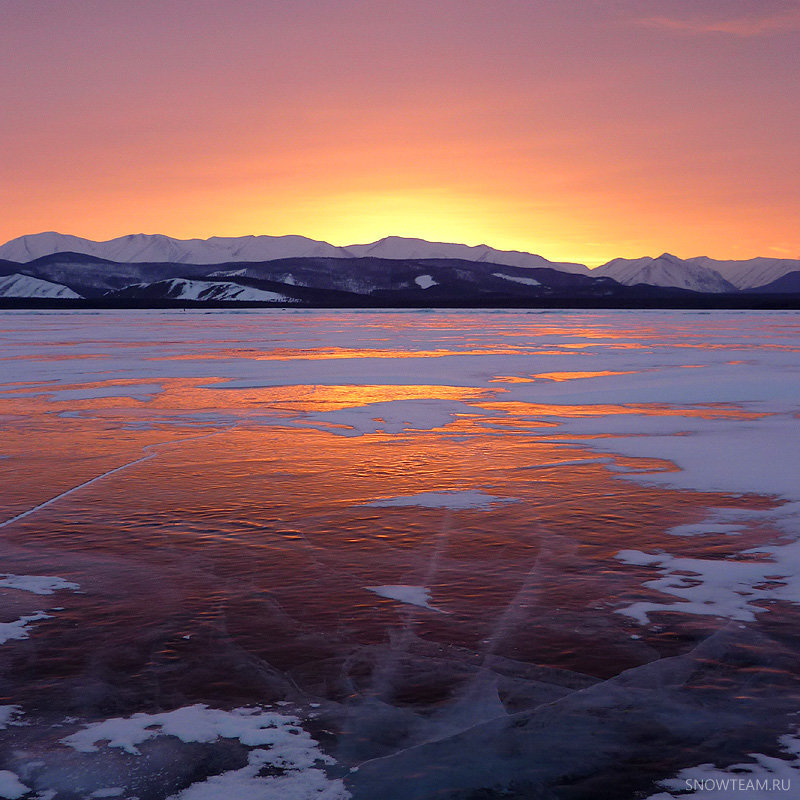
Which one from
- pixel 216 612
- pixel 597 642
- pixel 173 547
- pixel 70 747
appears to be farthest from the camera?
pixel 173 547

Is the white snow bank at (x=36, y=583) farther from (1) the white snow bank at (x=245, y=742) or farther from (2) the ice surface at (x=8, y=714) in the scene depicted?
(1) the white snow bank at (x=245, y=742)

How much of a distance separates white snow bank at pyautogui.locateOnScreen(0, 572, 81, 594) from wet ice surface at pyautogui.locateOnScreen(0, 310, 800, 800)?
0.02 metres

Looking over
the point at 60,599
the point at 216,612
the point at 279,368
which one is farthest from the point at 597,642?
the point at 279,368

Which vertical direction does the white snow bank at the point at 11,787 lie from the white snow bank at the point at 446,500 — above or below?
below

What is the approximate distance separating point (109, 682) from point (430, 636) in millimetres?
1544

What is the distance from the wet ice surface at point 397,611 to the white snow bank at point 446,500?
41mm

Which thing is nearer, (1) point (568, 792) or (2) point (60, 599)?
(1) point (568, 792)

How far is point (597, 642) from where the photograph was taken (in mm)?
4367

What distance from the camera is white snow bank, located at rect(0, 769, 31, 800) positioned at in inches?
120

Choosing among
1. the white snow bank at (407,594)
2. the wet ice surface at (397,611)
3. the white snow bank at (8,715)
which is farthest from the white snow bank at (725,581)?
the white snow bank at (8,715)

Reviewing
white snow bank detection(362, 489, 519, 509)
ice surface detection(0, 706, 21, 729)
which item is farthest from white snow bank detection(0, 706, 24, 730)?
white snow bank detection(362, 489, 519, 509)

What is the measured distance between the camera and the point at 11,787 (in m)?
3.10

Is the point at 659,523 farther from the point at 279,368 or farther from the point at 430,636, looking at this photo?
the point at 279,368

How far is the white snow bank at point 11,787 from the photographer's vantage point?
120 inches
